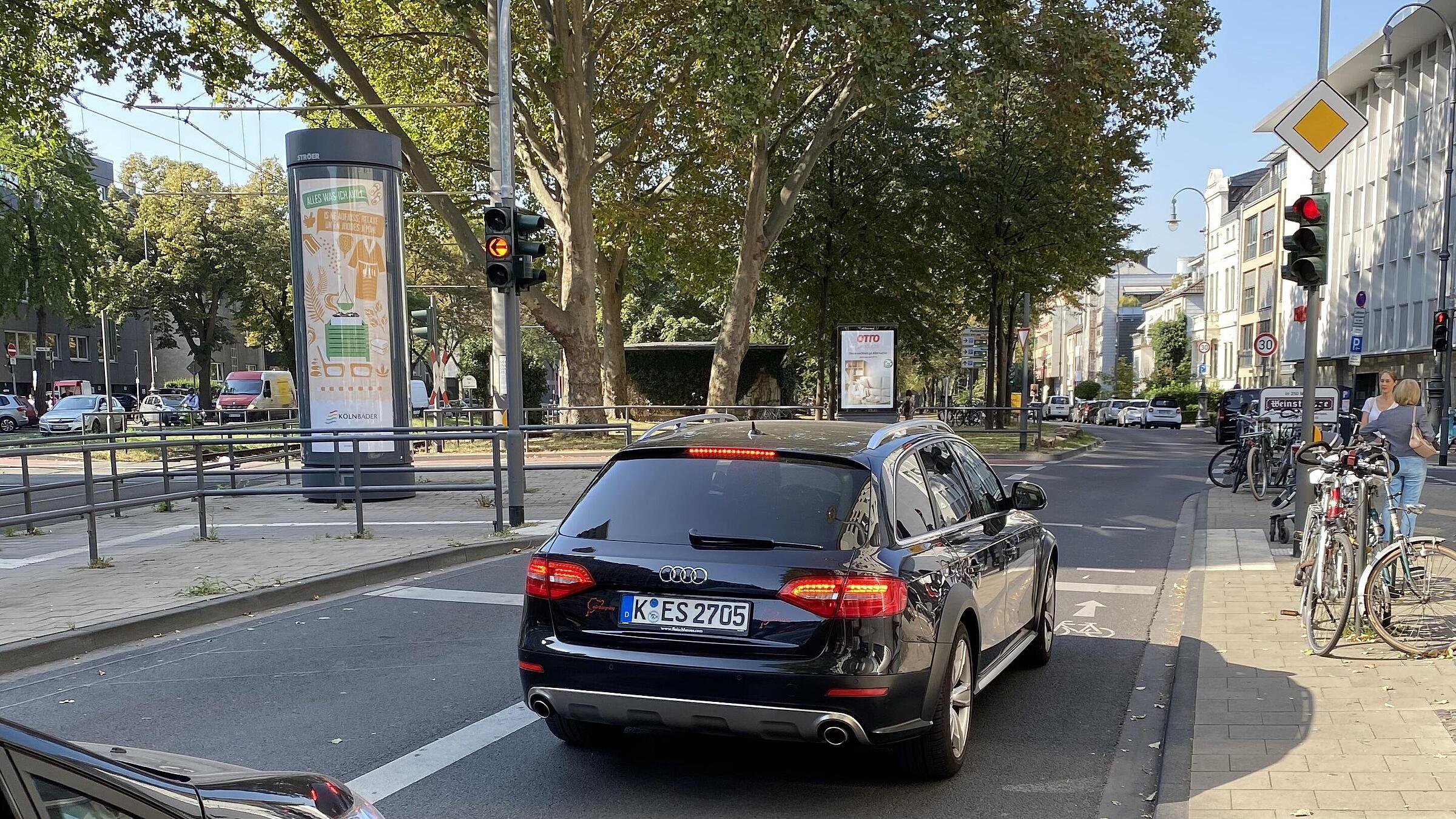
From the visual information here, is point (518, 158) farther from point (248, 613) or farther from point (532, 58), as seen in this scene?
point (248, 613)

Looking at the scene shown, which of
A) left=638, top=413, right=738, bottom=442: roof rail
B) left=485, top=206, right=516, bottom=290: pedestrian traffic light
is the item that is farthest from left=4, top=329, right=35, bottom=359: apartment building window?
left=638, top=413, right=738, bottom=442: roof rail

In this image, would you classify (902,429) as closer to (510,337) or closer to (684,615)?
(684,615)

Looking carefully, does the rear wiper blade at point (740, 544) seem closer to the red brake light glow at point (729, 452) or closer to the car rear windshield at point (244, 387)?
the red brake light glow at point (729, 452)

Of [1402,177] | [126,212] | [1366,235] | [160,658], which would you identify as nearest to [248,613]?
[160,658]

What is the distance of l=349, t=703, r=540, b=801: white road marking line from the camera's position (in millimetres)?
4648

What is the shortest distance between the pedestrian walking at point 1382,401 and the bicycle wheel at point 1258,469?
19.1ft

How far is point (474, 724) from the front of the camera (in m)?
5.53

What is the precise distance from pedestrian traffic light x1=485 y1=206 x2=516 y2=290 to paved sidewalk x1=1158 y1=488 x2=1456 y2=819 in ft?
25.3

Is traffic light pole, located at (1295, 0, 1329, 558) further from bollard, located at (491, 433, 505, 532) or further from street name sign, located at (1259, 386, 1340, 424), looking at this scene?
bollard, located at (491, 433, 505, 532)

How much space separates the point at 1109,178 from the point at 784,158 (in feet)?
30.4

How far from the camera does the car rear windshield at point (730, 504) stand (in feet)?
14.5

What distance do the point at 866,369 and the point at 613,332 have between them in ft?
34.1

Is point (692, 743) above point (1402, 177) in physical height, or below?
below

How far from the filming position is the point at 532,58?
24.4 meters
